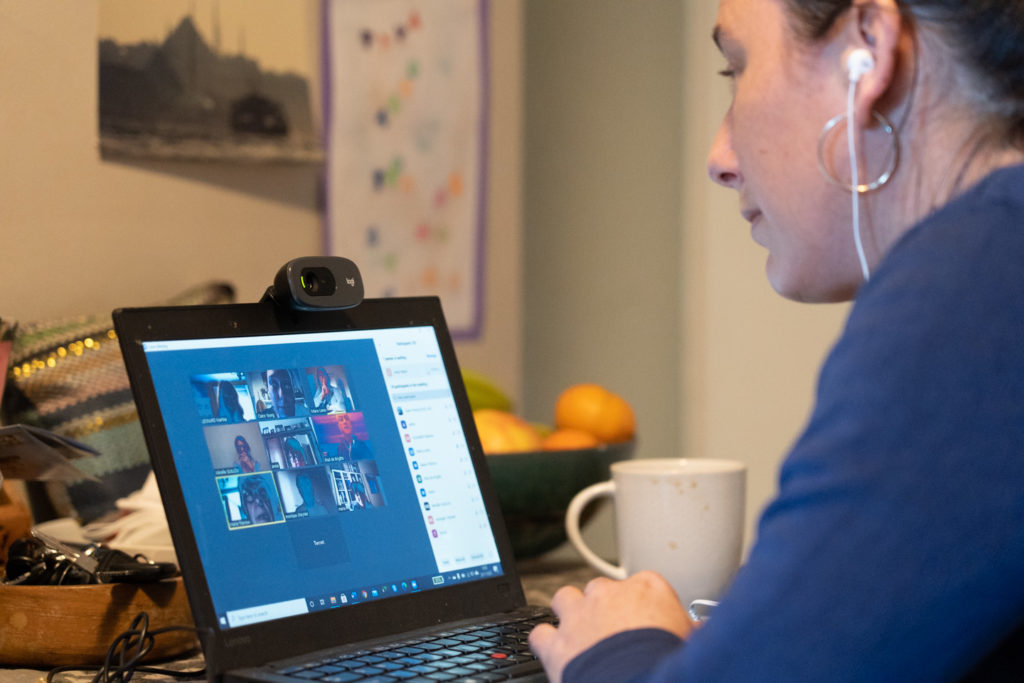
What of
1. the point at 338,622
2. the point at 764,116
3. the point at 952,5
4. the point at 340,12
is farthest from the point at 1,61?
the point at 952,5

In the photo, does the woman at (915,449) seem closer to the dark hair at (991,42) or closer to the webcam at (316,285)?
the dark hair at (991,42)

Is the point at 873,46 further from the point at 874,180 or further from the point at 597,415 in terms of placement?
the point at 597,415

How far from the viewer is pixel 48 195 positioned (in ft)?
3.98

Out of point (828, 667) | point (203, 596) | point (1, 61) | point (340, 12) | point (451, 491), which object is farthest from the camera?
point (340, 12)

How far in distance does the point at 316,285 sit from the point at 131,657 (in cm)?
31

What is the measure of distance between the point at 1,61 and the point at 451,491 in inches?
28.3

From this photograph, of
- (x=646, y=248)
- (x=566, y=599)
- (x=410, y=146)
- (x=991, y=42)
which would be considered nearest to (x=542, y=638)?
(x=566, y=599)

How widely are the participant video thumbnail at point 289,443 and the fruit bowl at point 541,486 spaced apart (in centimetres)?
34

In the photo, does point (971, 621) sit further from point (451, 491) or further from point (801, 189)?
point (451, 491)

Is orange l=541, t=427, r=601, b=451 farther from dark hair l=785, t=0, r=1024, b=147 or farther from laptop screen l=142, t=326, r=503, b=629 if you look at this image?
dark hair l=785, t=0, r=1024, b=147

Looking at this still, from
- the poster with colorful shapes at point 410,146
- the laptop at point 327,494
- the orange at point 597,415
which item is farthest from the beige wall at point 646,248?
the laptop at point 327,494

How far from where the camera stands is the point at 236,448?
744 millimetres

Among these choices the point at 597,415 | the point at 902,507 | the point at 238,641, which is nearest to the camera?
the point at 902,507

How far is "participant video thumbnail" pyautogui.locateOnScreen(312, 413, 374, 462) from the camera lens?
80cm
